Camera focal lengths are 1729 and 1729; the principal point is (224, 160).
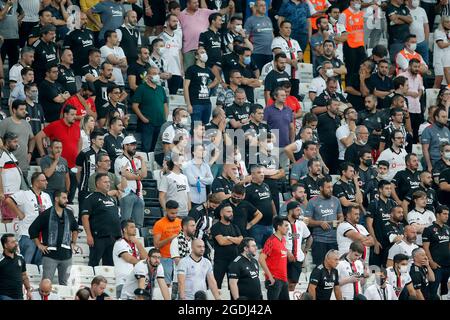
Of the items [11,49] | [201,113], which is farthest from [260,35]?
[11,49]

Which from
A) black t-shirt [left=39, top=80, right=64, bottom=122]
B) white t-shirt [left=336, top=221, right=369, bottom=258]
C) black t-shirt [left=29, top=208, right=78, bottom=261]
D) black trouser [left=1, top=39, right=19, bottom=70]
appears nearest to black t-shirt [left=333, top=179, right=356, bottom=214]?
white t-shirt [left=336, top=221, right=369, bottom=258]

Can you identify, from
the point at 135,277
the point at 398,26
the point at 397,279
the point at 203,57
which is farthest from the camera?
the point at 398,26

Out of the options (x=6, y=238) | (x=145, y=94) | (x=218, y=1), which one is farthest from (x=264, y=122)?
(x=6, y=238)

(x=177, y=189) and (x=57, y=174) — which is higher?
Result: (x=57, y=174)

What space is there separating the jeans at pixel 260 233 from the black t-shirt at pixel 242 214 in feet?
0.81

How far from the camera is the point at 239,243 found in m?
23.2

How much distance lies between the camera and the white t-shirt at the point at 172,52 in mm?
27094

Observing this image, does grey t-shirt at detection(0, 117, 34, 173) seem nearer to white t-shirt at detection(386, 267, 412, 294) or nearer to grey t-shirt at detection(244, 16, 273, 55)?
white t-shirt at detection(386, 267, 412, 294)

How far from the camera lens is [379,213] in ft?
83.4

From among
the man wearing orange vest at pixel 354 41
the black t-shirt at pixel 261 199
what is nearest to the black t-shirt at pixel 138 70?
the black t-shirt at pixel 261 199

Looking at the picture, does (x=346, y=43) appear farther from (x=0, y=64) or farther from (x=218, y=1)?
(x=0, y=64)

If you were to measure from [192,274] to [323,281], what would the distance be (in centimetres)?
191

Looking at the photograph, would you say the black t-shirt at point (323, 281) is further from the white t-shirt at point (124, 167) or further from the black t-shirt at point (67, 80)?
the black t-shirt at point (67, 80)

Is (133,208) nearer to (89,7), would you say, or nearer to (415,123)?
(89,7)
